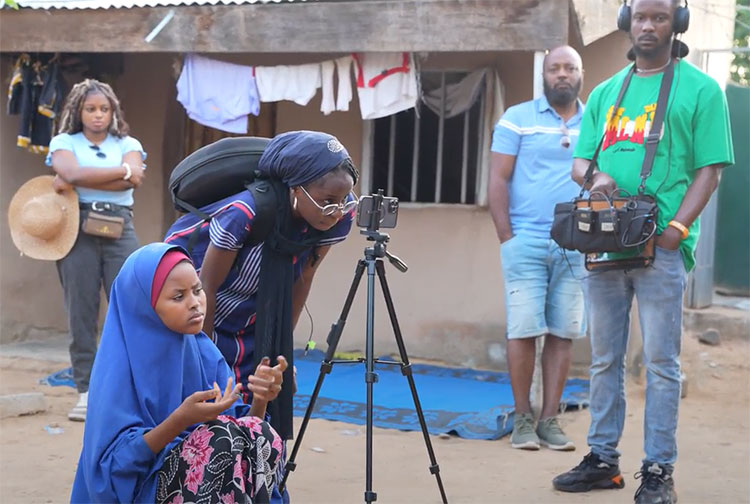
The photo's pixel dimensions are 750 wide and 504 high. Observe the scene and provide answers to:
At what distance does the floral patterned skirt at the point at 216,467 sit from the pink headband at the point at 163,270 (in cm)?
40

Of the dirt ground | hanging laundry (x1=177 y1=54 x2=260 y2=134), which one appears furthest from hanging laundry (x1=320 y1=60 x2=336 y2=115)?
the dirt ground

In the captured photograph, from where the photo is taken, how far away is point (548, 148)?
546 cm

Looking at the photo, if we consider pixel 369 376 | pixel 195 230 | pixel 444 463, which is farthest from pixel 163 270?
pixel 444 463

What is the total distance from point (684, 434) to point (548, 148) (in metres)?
1.91

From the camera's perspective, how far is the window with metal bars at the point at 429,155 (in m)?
7.89

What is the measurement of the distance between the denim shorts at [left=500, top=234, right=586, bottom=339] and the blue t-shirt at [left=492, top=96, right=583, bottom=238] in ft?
0.33

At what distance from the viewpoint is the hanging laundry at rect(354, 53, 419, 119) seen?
22.4 ft

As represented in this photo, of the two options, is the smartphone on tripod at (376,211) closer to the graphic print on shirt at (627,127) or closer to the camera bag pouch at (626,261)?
the camera bag pouch at (626,261)

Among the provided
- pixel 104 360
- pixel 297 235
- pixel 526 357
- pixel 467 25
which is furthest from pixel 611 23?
pixel 104 360

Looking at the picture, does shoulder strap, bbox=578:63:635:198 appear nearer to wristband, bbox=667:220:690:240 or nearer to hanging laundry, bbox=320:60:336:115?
wristband, bbox=667:220:690:240

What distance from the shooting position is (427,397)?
6.72 metres

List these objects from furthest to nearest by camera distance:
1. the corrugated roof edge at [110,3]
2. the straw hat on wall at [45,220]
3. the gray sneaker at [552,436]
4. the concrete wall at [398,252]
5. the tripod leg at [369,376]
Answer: the concrete wall at [398,252]
the corrugated roof edge at [110,3]
the straw hat on wall at [45,220]
the gray sneaker at [552,436]
the tripod leg at [369,376]

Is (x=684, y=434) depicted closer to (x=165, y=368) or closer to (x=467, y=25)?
(x=467, y=25)

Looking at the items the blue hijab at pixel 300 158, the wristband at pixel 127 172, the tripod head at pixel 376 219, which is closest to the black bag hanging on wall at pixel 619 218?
the tripod head at pixel 376 219
